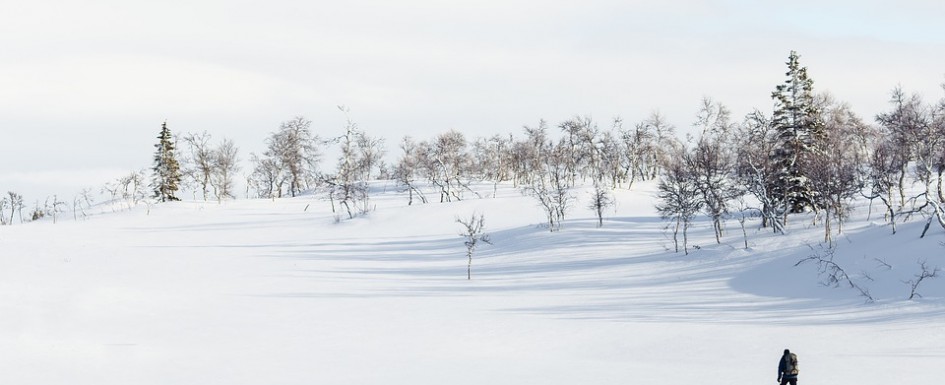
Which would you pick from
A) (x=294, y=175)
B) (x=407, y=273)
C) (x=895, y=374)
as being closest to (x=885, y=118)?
(x=407, y=273)

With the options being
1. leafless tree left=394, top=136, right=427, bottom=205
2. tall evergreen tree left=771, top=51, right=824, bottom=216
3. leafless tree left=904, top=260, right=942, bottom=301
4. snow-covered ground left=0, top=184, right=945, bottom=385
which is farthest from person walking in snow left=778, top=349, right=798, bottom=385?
leafless tree left=394, top=136, right=427, bottom=205

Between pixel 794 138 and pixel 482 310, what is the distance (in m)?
28.8

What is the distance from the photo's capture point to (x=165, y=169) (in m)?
93.5

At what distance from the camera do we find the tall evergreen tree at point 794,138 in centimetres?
5406

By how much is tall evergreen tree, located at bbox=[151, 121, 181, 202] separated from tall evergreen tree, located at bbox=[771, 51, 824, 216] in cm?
6672

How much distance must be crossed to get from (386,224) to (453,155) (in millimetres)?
20757

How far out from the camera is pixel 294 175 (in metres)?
105

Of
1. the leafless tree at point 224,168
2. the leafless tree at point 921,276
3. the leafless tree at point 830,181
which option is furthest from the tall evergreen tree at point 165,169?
the leafless tree at point 921,276

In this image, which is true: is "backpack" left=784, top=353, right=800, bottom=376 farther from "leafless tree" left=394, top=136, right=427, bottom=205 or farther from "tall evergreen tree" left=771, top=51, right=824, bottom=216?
"leafless tree" left=394, top=136, right=427, bottom=205

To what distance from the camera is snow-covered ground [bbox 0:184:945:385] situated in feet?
78.7

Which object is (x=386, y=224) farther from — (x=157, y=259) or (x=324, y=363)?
(x=324, y=363)

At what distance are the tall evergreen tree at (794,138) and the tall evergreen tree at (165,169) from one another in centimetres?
6672

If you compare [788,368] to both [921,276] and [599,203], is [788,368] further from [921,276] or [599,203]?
[599,203]

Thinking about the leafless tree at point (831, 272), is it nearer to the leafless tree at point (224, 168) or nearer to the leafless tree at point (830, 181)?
the leafless tree at point (830, 181)
